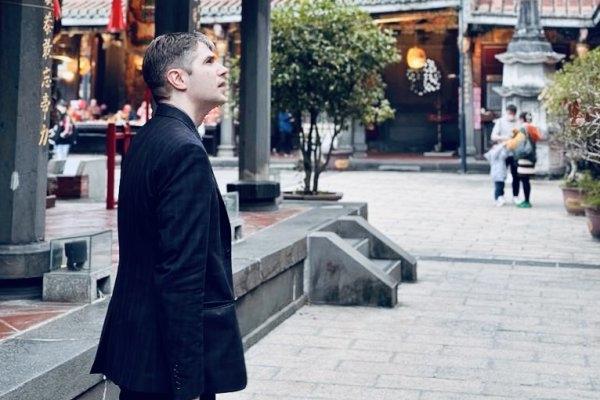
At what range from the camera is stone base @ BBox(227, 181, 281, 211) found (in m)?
8.71

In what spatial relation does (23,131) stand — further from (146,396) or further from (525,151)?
(525,151)

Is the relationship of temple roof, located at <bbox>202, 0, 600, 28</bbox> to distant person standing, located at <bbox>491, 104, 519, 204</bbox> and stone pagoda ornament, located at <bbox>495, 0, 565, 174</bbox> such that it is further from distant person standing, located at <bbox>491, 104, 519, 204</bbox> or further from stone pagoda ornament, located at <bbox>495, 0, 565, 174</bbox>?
distant person standing, located at <bbox>491, 104, 519, 204</bbox>

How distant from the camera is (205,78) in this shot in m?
2.55

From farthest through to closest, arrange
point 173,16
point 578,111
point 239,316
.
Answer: point 578,111
point 173,16
point 239,316

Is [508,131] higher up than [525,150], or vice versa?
[508,131]

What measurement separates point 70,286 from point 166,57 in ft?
7.22

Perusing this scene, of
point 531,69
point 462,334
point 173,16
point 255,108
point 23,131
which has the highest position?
point 531,69

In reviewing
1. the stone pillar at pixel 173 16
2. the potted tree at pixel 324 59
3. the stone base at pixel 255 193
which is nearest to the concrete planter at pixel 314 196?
the potted tree at pixel 324 59

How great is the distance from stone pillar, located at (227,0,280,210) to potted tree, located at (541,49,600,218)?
392 cm

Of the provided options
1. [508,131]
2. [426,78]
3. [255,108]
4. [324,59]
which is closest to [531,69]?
[508,131]

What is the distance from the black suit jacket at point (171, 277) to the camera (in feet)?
7.84

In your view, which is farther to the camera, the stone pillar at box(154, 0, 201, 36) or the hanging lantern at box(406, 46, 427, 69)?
the hanging lantern at box(406, 46, 427, 69)

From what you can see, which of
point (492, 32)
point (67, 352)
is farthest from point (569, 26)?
point (67, 352)

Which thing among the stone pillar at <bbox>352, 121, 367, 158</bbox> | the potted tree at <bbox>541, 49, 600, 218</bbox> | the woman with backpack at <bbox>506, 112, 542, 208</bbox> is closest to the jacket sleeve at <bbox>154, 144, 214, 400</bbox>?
the potted tree at <bbox>541, 49, 600, 218</bbox>
